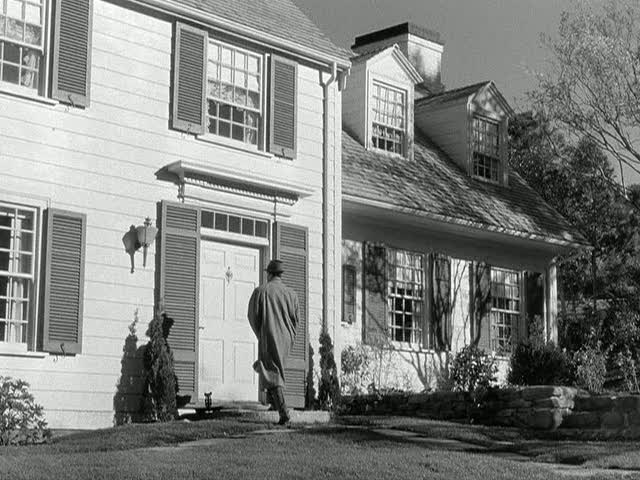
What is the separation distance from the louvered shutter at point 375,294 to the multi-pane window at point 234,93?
345cm

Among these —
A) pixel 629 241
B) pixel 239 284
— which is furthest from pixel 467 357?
pixel 629 241

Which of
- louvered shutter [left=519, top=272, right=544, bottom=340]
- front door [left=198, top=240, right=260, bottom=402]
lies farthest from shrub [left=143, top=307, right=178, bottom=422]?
louvered shutter [left=519, top=272, right=544, bottom=340]

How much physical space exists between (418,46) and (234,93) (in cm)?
989

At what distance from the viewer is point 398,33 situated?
2497cm


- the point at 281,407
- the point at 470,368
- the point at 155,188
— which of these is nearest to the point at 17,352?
the point at 155,188

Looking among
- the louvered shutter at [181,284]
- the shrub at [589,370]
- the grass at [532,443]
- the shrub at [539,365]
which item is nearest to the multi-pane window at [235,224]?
the louvered shutter at [181,284]

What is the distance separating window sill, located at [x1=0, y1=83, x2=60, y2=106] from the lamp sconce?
1860 millimetres

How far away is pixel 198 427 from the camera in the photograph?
1269 cm

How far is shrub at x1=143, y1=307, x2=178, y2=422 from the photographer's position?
14.4 meters

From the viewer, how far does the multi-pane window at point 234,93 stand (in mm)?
16109

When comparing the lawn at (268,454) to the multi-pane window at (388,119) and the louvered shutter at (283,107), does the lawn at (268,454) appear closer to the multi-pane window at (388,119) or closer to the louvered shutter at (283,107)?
the louvered shutter at (283,107)

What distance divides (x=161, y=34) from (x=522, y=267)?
9513mm

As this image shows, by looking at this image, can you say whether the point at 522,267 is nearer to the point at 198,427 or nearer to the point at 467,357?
the point at 467,357

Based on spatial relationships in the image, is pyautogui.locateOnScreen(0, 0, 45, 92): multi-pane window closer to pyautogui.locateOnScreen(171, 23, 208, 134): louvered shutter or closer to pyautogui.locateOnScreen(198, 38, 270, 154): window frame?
pyautogui.locateOnScreen(171, 23, 208, 134): louvered shutter
